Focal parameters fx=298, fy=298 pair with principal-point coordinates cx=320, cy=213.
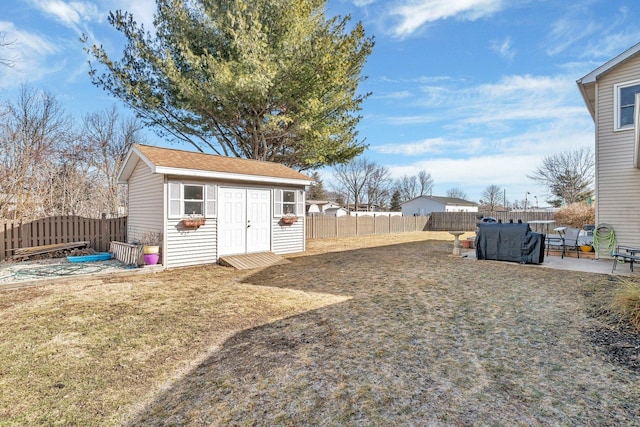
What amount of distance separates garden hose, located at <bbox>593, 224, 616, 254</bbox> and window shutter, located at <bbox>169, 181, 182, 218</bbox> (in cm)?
1134

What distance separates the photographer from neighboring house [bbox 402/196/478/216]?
3659 cm

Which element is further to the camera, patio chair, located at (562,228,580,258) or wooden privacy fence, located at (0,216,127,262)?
patio chair, located at (562,228,580,258)

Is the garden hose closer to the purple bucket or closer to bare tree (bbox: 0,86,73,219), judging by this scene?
the purple bucket

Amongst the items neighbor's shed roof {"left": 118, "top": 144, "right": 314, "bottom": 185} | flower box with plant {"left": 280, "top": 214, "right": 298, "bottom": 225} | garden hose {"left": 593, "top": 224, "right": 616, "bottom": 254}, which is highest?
neighbor's shed roof {"left": 118, "top": 144, "right": 314, "bottom": 185}

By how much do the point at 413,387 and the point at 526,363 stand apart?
1272 millimetres

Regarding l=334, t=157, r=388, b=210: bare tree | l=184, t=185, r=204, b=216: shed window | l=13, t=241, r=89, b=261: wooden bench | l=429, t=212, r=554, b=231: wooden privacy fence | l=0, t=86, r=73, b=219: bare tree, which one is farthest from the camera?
l=334, t=157, r=388, b=210: bare tree

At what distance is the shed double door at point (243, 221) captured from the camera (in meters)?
8.46

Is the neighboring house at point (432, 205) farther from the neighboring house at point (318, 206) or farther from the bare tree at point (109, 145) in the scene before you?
the bare tree at point (109, 145)

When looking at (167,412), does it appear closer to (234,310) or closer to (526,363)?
(234,310)

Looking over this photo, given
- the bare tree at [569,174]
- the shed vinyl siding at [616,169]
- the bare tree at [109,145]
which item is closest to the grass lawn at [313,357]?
the shed vinyl siding at [616,169]

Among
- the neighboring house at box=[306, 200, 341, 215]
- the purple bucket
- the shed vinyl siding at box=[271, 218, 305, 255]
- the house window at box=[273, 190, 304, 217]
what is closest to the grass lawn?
the purple bucket

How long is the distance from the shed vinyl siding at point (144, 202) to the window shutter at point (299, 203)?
4.31 metres

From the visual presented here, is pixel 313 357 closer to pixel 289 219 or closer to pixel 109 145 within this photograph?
pixel 289 219

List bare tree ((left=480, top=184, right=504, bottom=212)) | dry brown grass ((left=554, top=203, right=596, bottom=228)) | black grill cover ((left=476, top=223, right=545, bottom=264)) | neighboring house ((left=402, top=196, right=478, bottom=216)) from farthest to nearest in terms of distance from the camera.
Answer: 1. bare tree ((left=480, top=184, right=504, bottom=212))
2. neighboring house ((left=402, top=196, right=478, bottom=216))
3. dry brown grass ((left=554, top=203, right=596, bottom=228))
4. black grill cover ((left=476, top=223, right=545, bottom=264))
